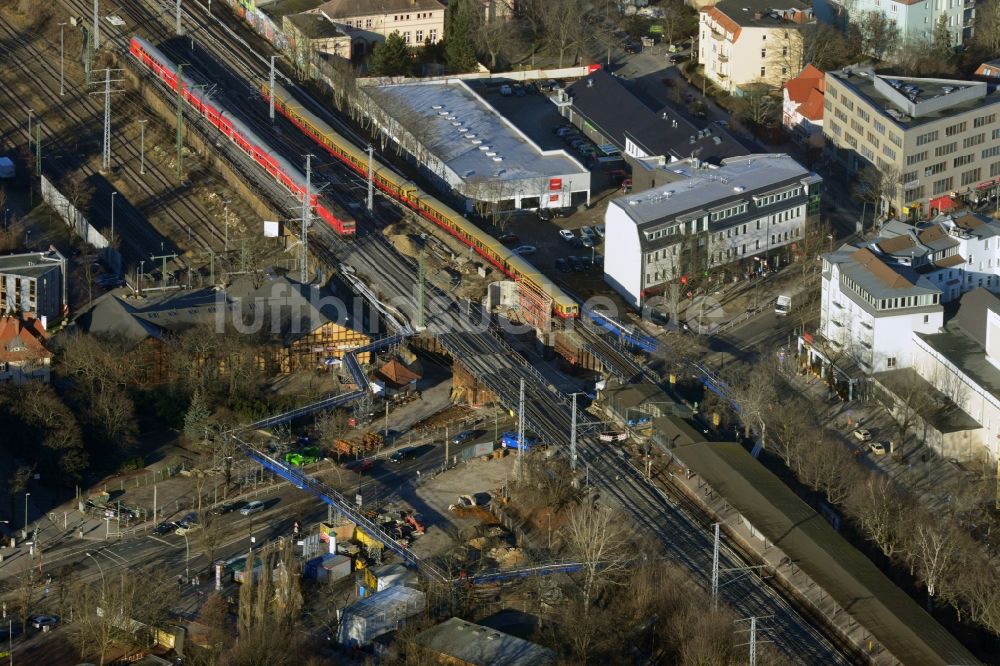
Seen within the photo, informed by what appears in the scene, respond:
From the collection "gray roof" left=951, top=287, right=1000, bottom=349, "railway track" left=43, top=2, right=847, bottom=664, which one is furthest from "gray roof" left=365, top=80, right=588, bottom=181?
"gray roof" left=951, top=287, right=1000, bottom=349

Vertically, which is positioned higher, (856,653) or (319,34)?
(319,34)

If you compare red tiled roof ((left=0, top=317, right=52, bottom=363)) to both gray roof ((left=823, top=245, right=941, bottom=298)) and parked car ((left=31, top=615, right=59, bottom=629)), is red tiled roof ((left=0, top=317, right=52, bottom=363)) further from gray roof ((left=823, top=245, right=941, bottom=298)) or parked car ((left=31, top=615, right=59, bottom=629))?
gray roof ((left=823, top=245, right=941, bottom=298))

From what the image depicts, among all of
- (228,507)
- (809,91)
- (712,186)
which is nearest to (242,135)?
(712,186)

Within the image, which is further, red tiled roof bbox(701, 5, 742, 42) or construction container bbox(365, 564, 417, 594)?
red tiled roof bbox(701, 5, 742, 42)

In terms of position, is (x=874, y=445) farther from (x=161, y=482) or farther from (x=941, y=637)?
(x=161, y=482)

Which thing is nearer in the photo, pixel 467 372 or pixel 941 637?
pixel 941 637

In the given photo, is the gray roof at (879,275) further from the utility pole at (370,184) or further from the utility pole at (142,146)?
the utility pole at (142,146)

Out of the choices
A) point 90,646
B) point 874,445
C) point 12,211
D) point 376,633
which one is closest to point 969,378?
point 874,445
